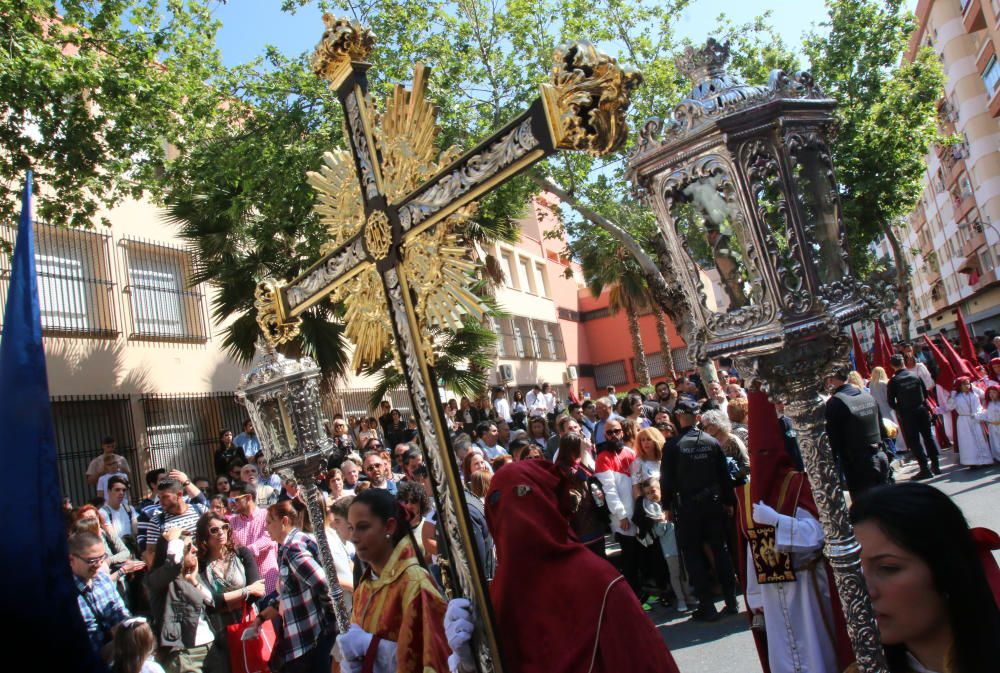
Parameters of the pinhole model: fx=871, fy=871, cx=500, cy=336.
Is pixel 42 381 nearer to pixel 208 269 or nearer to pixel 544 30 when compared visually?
pixel 208 269

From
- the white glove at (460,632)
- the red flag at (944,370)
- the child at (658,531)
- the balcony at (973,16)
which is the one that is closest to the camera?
the white glove at (460,632)

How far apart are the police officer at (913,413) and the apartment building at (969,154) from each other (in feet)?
69.2

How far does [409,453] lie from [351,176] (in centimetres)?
784

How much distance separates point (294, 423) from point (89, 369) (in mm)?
12431

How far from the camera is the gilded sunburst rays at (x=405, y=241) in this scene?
133 inches

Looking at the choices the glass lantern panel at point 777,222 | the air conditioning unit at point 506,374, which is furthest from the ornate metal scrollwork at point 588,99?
the air conditioning unit at point 506,374

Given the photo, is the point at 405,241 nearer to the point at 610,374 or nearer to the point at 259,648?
the point at 259,648

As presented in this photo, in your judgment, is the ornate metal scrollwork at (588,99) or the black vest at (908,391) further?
the black vest at (908,391)

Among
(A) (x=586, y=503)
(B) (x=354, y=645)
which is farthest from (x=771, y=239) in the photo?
(A) (x=586, y=503)

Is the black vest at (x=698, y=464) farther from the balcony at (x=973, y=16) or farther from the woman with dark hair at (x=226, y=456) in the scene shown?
the balcony at (x=973, y=16)

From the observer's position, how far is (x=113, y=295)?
52.7ft

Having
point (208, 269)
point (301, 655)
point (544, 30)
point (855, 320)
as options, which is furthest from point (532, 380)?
point (855, 320)

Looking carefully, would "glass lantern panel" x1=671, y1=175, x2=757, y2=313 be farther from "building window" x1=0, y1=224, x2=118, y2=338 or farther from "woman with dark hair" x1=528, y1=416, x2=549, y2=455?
"building window" x1=0, y1=224, x2=118, y2=338

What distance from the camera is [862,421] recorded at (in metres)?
7.77
